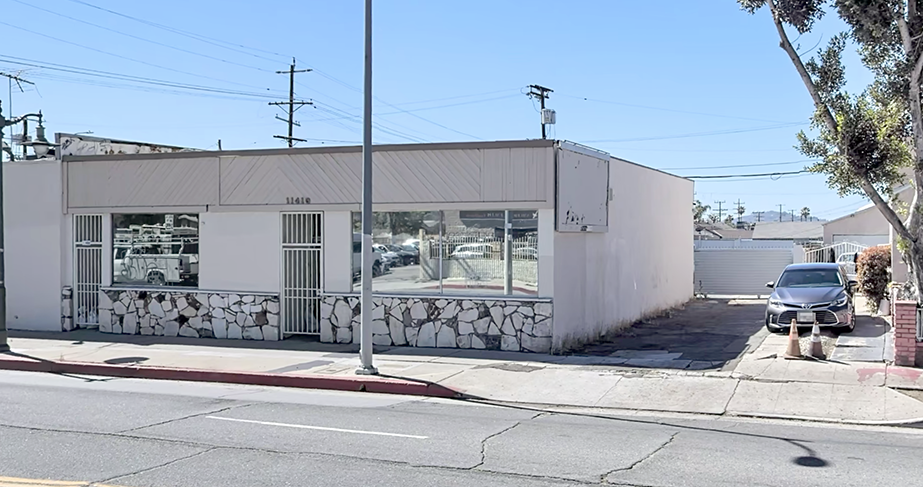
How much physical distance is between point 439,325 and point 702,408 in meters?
6.75

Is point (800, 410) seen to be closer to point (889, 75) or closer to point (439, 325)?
point (889, 75)

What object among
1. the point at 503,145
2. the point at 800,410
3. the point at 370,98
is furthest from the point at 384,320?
the point at 800,410

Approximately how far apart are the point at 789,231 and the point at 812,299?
2489 inches

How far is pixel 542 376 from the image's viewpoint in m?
14.0

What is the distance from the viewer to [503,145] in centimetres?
1648

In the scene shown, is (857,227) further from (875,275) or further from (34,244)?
(34,244)

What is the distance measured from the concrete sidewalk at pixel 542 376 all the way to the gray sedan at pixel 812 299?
1.97ft

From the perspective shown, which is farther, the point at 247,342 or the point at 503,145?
the point at 247,342

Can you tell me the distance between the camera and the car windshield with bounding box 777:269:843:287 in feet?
61.3

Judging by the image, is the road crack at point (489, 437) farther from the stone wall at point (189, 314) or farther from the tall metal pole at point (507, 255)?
Result: the stone wall at point (189, 314)

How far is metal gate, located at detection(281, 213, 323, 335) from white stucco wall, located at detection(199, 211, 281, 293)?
0.71 feet

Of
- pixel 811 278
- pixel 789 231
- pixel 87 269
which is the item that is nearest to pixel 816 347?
pixel 811 278

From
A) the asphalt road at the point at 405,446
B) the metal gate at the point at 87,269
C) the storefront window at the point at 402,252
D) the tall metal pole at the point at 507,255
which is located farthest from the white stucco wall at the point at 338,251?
the metal gate at the point at 87,269

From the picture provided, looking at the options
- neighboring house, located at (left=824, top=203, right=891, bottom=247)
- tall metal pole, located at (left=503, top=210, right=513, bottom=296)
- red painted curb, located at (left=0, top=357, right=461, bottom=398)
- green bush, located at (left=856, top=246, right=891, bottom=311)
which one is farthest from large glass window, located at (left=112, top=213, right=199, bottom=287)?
neighboring house, located at (left=824, top=203, right=891, bottom=247)
